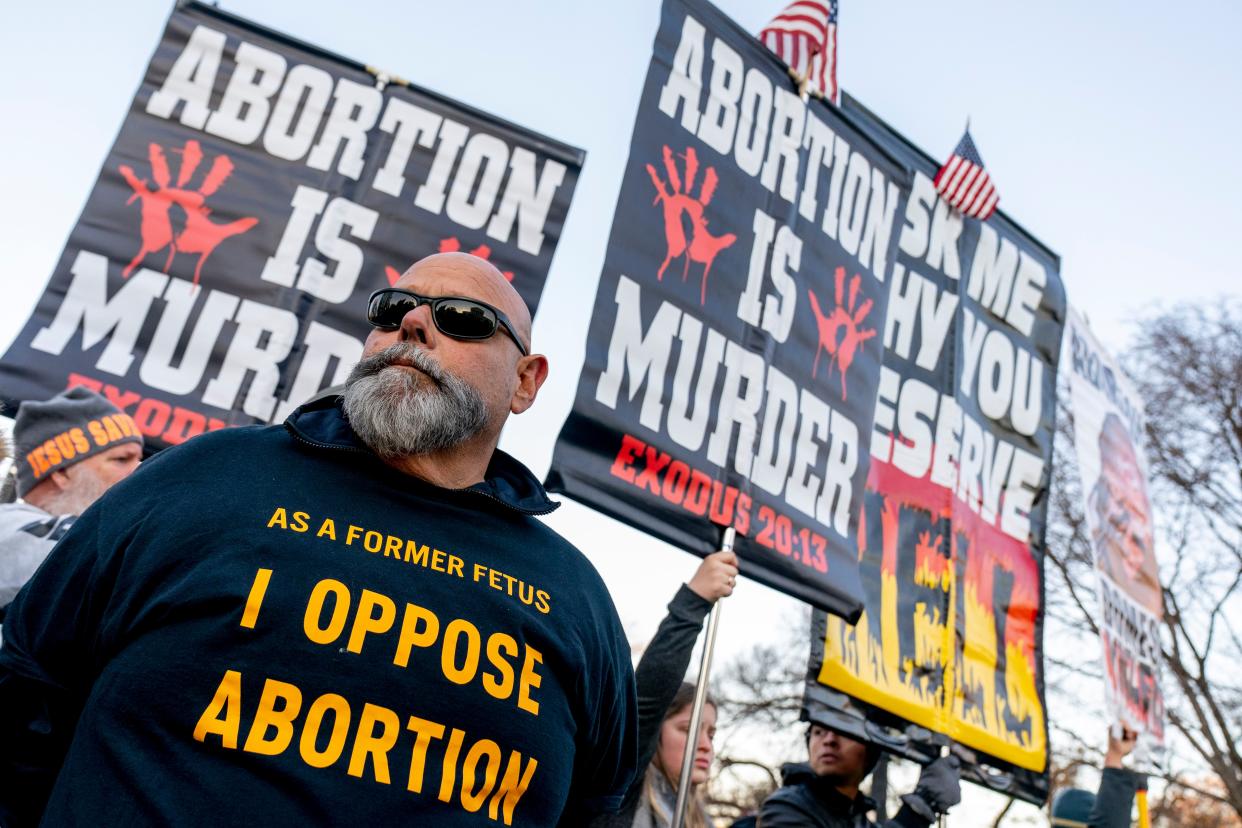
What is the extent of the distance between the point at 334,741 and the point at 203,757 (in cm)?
16

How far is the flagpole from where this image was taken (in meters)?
3.35

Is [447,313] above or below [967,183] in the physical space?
below

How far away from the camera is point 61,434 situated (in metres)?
3.24

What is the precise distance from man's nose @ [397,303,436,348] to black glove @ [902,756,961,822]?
3.23 meters

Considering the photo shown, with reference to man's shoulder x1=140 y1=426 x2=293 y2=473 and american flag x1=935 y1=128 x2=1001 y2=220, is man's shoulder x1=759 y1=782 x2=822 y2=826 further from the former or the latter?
american flag x1=935 y1=128 x2=1001 y2=220

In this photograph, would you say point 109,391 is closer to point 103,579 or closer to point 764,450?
point 764,450

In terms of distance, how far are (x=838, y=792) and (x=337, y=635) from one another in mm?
3169

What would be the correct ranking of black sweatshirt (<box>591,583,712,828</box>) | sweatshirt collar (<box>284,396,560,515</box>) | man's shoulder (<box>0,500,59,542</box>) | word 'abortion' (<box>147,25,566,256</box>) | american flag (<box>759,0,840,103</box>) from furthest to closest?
american flag (<box>759,0,840,103</box>)
word 'abortion' (<box>147,25,566,256</box>)
black sweatshirt (<box>591,583,712,828</box>)
man's shoulder (<box>0,500,59,542</box>)
sweatshirt collar (<box>284,396,560,515</box>)

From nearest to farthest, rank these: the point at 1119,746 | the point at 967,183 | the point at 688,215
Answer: the point at 688,215 → the point at 1119,746 → the point at 967,183

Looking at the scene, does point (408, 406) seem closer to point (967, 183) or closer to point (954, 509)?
point (954, 509)

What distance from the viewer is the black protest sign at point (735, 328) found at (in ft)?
12.0

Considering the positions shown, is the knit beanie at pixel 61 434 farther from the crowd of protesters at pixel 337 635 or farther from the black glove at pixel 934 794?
the black glove at pixel 934 794

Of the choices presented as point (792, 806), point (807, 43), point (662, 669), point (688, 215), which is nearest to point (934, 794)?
point (792, 806)

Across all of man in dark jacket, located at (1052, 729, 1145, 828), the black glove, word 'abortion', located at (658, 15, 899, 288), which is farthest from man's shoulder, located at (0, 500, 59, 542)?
man in dark jacket, located at (1052, 729, 1145, 828)
